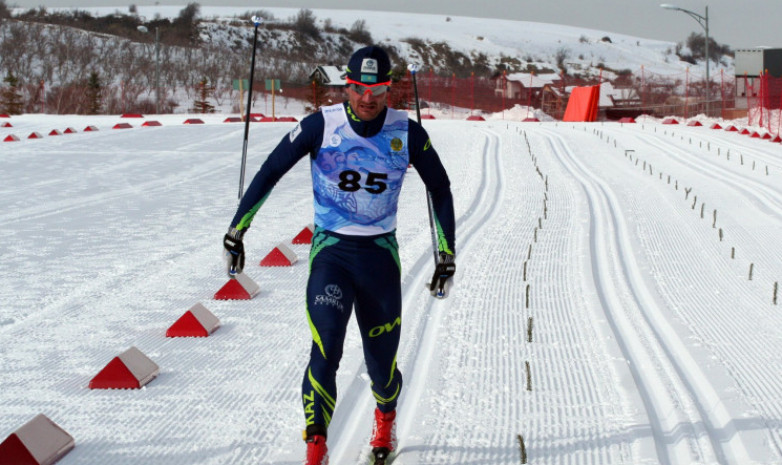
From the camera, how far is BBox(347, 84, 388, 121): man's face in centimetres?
394

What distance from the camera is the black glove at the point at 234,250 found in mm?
4086

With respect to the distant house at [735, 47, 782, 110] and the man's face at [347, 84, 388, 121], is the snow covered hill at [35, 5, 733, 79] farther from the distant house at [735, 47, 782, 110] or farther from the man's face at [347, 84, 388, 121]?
the man's face at [347, 84, 388, 121]

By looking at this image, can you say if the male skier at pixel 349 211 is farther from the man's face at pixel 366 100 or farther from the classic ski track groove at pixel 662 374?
the classic ski track groove at pixel 662 374

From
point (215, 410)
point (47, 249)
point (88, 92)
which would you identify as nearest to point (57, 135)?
point (47, 249)

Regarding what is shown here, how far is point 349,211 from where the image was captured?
405cm

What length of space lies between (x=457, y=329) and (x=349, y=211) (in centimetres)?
303

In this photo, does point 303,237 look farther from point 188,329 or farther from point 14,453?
point 14,453

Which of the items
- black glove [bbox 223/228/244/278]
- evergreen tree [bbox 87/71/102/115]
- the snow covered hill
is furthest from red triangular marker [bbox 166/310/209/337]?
the snow covered hill

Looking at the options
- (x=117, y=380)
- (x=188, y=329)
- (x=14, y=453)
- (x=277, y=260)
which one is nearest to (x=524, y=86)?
(x=277, y=260)

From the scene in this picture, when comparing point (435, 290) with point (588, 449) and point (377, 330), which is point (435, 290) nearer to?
point (377, 330)

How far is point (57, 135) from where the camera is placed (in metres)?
24.3

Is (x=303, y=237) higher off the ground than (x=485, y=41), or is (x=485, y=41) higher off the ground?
Result: (x=485, y=41)

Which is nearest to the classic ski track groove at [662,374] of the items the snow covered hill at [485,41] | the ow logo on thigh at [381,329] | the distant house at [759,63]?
the ow logo on thigh at [381,329]

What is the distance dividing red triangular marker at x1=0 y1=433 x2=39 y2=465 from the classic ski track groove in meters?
2.96
